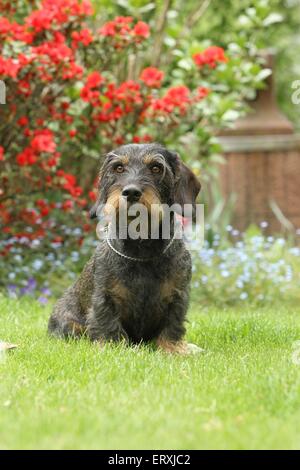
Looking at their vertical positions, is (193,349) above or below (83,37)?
below

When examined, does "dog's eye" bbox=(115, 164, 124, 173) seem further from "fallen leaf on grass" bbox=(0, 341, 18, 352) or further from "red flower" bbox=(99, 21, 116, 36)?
"red flower" bbox=(99, 21, 116, 36)

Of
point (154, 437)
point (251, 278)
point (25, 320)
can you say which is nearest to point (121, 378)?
point (154, 437)

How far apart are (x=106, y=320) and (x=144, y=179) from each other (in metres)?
1.04

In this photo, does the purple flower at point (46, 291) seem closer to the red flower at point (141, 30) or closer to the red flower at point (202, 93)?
the red flower at point (202, 93)

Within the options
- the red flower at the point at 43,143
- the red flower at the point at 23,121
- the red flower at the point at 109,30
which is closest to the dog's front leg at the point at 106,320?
the red flower at the point at 43,143

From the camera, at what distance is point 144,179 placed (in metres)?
5.04

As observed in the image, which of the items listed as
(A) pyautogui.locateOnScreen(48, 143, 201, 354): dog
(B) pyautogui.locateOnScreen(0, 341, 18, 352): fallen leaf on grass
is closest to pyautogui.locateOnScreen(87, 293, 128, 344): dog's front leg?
(A) pyautogui.locateOnScreen(48, 143, 201, 354): dog

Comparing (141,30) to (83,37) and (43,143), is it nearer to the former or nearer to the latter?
(83,37)

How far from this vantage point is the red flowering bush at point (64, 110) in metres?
7.91

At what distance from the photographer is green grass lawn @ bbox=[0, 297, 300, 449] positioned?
10.8 feet

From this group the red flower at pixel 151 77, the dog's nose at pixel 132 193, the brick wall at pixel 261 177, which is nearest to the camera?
the dog's nose at pixel 132 193

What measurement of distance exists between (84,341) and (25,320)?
49.8 inches

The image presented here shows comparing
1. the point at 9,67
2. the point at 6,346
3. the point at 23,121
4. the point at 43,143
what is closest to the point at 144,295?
the point at 6,346
